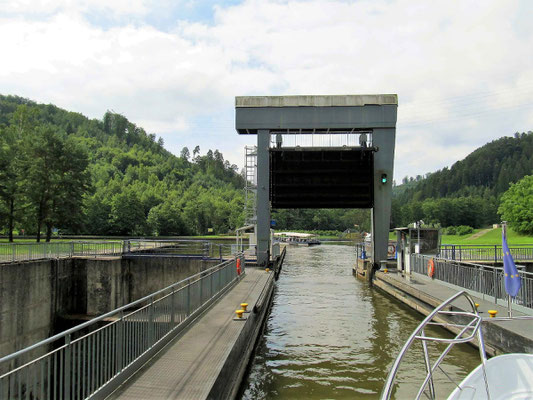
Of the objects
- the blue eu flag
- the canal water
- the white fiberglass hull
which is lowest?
the canal water

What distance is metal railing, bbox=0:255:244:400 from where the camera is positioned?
180 inches

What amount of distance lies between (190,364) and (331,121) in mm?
17447

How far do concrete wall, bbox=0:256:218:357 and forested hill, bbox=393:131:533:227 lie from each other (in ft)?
380

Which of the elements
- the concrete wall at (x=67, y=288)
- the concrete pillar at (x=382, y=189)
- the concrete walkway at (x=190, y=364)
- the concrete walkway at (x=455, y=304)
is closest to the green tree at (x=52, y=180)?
the concrete wall at (x=67, y=288)

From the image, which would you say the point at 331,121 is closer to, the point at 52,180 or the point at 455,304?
the point at 455,304

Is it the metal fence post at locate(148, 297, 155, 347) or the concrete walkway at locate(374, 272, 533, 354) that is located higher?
the metal fence post at locate(148, 297, 155, 347)

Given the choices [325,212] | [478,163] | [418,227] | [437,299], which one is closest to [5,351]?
[437,299]

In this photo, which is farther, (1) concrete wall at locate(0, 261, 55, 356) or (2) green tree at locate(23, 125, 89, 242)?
(2) green tree at locate(23, 125, 89, 242)

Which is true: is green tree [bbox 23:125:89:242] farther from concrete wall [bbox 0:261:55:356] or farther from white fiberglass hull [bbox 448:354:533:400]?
white fiberglass hull [bbox 448:354:533:400]

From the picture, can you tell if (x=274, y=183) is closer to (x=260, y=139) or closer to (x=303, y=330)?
(x=260, y=139)

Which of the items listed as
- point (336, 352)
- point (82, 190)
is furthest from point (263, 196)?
point (82, 190)

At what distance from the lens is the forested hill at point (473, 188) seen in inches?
4968

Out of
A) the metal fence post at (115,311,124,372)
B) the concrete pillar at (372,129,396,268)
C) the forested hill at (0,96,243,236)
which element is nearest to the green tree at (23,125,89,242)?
the forested hill at (0,96,243,236)

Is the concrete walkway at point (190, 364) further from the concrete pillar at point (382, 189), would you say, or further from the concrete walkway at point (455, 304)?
the concrete pillar at point (382, 189)
